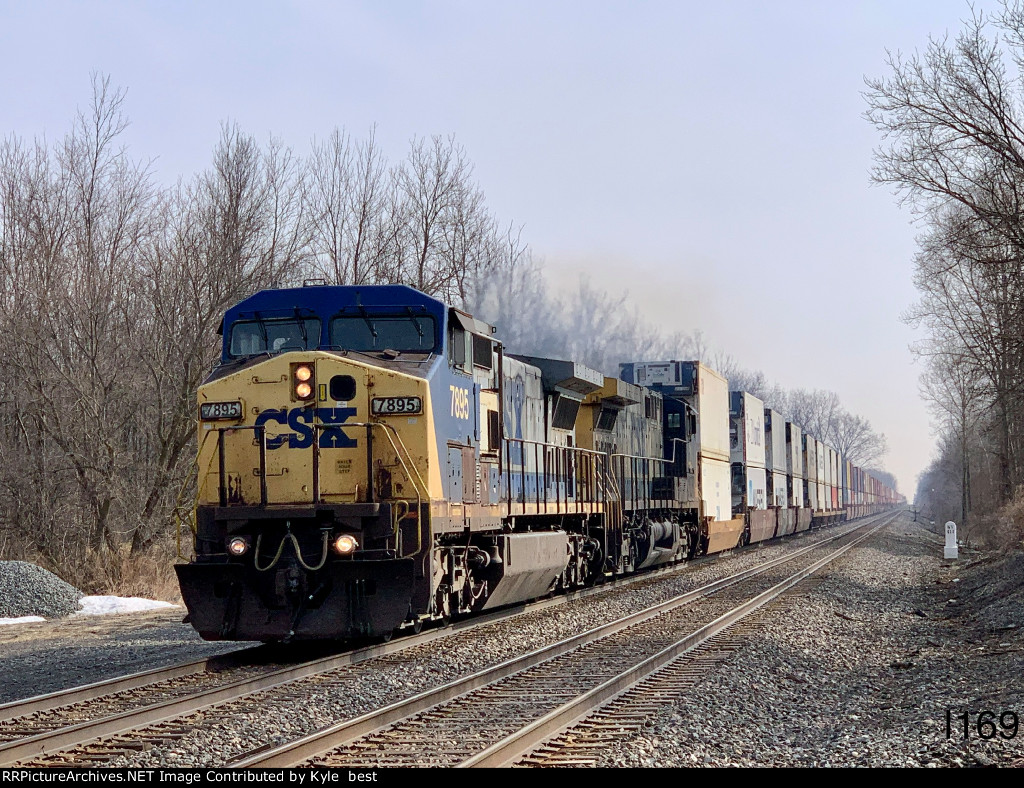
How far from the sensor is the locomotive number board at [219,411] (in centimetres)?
1030

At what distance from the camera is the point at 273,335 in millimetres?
10828

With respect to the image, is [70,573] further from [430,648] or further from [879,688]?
[879,688]

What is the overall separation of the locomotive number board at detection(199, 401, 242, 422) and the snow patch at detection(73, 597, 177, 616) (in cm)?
741

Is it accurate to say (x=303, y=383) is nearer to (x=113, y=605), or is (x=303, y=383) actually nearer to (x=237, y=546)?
(x=237, y=546)

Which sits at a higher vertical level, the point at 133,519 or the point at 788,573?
the point at 133,519

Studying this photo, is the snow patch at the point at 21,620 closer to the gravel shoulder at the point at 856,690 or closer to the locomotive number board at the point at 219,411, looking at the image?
the locomotive number board at the point at 219,411

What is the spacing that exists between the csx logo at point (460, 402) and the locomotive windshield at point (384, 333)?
0.61 meters

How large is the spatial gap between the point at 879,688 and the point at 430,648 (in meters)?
4.40

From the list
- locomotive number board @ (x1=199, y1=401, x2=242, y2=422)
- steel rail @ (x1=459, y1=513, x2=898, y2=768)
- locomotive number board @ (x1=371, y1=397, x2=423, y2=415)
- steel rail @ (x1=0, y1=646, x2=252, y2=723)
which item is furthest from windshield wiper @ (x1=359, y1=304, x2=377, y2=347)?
steel rail @ (x1=459, y1=513, x2=898, y2=768)

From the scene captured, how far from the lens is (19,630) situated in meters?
14.3

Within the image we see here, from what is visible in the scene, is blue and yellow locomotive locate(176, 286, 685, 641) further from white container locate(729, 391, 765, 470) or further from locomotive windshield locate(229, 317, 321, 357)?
white container locate(729, 391, 765, 470)

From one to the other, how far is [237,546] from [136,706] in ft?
7.34

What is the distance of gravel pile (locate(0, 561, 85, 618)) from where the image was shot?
15.5 meters

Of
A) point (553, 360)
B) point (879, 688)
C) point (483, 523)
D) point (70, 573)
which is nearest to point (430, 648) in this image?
point (483, 523)
